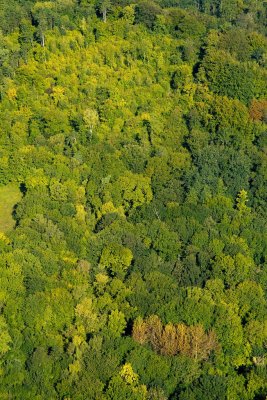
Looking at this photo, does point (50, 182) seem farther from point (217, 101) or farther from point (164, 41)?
point (164, 41)

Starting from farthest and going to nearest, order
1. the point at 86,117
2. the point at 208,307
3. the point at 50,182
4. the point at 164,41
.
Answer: the point at 164,41
the point at 86,117
the point at 50,182
the point at 208,307

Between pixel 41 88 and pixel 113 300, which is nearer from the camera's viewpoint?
pixel 113 300

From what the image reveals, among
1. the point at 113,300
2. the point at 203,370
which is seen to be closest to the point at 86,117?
the point at 113,300

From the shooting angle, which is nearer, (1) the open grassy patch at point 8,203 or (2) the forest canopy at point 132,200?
(2) the forest canopy at point 132,200

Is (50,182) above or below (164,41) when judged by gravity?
below

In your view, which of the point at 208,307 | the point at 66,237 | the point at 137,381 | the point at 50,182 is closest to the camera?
the point at 137,381
